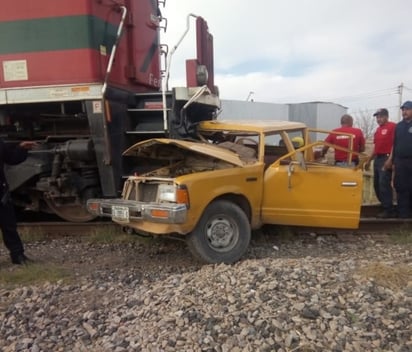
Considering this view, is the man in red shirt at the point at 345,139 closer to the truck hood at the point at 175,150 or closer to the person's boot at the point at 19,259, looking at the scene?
the truck hood at the point at 175,150

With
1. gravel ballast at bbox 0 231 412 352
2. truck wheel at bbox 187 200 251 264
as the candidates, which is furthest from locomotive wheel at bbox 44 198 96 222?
truck wheel at bbox 187 200 251 264

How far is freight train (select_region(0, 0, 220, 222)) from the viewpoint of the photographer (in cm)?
574

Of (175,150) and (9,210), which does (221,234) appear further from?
(9,210)

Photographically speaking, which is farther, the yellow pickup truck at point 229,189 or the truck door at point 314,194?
the truck door at point 314,194

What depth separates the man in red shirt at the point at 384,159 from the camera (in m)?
6.96

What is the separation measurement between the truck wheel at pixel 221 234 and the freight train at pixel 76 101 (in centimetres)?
149

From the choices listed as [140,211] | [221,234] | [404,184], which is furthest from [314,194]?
[140,211]

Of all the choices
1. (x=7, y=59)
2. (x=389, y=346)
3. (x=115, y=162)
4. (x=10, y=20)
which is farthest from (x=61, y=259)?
(x=389, y=346)

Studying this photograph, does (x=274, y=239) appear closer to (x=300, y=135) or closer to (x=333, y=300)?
(x=300, y=135)

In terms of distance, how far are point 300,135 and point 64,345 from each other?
168 inches

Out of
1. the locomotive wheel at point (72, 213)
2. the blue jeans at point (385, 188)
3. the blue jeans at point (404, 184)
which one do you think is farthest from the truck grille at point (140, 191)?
the blue jeans at point (385, 188)

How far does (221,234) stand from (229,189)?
1.75 ft

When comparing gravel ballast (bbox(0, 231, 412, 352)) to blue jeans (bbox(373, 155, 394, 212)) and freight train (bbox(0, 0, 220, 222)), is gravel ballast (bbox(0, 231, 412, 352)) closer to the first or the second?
freight train (bbox(0, 0, 220, 222))

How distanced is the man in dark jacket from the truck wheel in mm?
2083
